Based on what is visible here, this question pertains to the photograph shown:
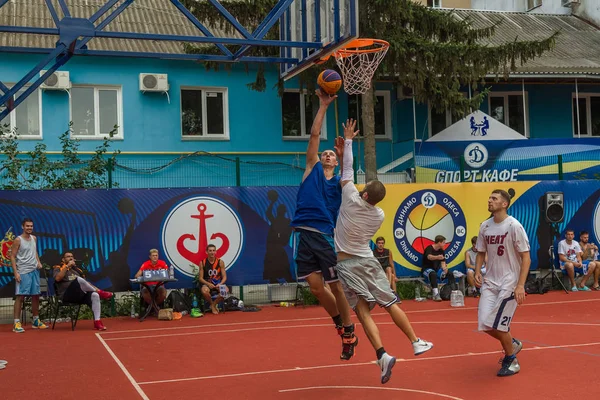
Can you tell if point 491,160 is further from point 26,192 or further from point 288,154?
point 26,192

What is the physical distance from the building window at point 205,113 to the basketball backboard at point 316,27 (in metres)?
Answer: 10.9

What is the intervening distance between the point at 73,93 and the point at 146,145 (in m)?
2.36

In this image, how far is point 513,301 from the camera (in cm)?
832

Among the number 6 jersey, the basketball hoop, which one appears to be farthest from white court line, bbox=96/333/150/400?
the basketball hoop

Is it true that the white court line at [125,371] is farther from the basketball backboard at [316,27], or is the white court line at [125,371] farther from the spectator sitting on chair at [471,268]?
the spectator sitting on chair at [471,268]

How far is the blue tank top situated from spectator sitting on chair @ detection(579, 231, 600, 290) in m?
11.6

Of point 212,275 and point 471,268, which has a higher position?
point 212,275

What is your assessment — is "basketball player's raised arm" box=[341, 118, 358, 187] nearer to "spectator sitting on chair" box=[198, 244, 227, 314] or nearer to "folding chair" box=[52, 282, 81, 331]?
"folding chair" box=[52, 282, 81, 331]

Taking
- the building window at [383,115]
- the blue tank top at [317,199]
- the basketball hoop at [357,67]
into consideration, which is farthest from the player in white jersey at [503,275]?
the building window at [383,115]

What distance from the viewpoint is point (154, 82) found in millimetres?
21062

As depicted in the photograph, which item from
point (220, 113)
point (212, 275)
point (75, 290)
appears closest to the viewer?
point (75, 290)

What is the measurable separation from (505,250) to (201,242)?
8559mm

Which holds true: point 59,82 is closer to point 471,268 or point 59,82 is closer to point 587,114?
point 471,268

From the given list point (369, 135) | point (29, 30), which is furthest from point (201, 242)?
point (29, 30)
